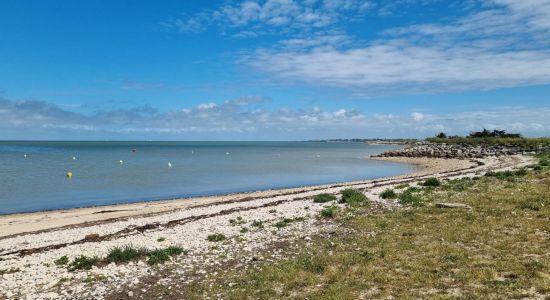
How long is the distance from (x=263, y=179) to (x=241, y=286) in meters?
49.5

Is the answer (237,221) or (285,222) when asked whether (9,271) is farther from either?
(285,222)

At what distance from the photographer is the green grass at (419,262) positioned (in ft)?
34.4

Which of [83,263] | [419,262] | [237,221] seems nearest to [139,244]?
[83,263]

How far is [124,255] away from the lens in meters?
14.6

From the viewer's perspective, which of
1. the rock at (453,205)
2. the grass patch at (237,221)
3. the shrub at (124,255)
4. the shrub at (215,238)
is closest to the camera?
the shrub at (124,255)

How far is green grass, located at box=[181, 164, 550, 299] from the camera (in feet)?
34.4

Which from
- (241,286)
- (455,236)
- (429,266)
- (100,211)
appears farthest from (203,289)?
(100,211)

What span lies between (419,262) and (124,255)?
9252 mm

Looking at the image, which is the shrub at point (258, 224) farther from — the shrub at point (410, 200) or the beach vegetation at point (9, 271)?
the beach vegetation at point (9, 271)

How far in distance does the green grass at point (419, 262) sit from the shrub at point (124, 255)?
3.93 metres

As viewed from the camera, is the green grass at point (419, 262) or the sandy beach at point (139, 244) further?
the sandy beach at point (139, 244)

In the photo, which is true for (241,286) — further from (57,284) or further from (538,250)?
(538,250)

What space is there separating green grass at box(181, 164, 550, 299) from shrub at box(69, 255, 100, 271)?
4463 millimetres

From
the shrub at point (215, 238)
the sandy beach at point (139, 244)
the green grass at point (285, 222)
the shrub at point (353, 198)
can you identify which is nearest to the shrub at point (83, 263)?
the sandy beach at point (139, 244)
